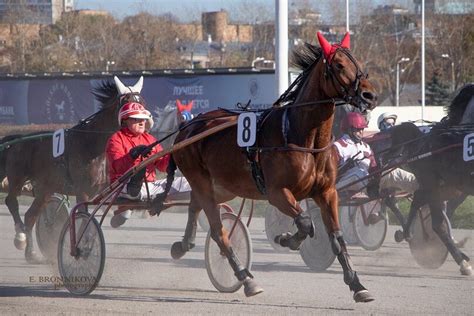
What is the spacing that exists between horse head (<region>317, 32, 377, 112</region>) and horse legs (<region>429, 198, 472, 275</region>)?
2813 mm

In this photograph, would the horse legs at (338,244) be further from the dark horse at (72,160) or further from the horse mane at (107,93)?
the horse mane at (107,93)

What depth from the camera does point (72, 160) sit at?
411 inches

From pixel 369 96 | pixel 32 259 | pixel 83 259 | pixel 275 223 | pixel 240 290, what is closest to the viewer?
pixel 369 96

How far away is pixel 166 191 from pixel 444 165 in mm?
2932

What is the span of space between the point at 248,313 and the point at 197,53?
49976 mm

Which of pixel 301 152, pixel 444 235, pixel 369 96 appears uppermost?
pixel 369 96

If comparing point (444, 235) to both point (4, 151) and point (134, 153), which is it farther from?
point (4, 151)

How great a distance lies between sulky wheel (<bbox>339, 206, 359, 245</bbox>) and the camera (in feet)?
37.6

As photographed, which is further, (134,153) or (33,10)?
(33,10)

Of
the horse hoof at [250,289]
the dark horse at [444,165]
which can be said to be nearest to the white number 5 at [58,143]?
the horse hoof at [250,289]

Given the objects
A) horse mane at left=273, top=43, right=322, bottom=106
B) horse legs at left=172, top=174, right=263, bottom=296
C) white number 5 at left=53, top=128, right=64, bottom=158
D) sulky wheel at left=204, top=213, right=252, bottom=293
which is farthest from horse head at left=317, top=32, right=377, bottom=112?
white number 5 at left=53, top=128, right=64, bottom=158

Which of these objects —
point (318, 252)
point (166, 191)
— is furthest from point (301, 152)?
point (318, 252)

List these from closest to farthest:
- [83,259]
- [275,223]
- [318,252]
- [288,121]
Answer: [288,121], [83,259], [318,252], [275,223]

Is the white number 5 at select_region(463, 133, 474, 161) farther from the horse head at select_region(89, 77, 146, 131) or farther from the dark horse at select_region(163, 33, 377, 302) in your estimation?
the horse head at select_region(89, 77, 146, 131)
